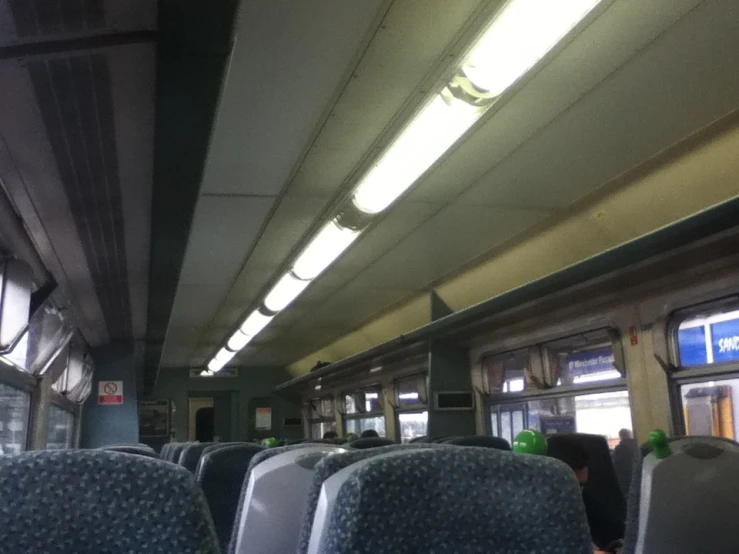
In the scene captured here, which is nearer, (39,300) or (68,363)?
(39,300)

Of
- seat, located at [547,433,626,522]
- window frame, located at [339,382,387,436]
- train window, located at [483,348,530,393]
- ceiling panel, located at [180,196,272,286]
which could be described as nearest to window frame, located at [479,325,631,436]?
train window, located at [483,348,530,393]

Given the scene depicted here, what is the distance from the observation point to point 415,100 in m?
3.31

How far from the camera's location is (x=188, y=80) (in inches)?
93.0

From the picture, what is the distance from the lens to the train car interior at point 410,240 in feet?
4.22

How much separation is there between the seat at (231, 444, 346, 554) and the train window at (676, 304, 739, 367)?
2.68 meters

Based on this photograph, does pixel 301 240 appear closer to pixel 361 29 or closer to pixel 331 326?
pixel 361 29

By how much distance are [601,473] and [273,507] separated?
265 cm

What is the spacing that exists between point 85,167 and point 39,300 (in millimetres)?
2622

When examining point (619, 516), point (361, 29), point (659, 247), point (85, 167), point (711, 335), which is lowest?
Answer: point (619, 516)

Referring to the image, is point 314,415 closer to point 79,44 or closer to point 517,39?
point 517,39

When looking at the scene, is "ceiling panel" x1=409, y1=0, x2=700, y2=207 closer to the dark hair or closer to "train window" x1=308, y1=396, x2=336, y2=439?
the dark hair

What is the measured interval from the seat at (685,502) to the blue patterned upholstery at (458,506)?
1003 mm

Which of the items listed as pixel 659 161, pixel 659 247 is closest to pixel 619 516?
pixel 659 247

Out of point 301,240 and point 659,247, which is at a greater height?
point 301,240
